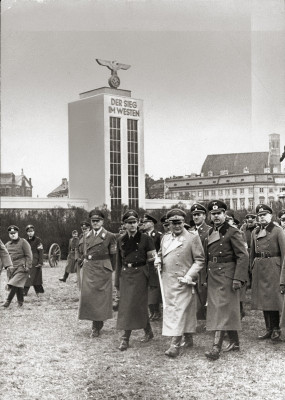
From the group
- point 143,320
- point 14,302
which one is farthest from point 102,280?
point 14,302

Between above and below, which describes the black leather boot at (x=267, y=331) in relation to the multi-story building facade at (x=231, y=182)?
below

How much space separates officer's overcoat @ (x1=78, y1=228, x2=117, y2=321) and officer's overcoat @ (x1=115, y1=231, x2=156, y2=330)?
72 cm

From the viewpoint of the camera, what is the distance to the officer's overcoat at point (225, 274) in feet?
23.6

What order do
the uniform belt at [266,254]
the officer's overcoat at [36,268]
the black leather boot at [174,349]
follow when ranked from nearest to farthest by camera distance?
1. the black leather boot at [174,349]
2. the uniform belt at [266,254]
3. the officer's overcoat at [36,268]

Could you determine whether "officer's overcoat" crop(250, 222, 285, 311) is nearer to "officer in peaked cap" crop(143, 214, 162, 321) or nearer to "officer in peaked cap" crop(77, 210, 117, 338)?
"officer in peaked cap" crop(143, 214, 162, 321)

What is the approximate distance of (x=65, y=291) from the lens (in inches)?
609

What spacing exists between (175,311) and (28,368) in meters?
1.91

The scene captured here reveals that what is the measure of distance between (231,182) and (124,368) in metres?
81.7

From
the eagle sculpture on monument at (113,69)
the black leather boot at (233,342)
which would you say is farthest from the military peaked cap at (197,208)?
the eagle sculpture on monument at (113,69)

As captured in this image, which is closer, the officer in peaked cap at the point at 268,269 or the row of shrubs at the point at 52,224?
the officer in peaked cap at the point at 268,269

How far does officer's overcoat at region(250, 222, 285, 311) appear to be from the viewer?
325 inches

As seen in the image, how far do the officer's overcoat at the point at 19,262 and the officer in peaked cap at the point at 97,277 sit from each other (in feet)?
12.0

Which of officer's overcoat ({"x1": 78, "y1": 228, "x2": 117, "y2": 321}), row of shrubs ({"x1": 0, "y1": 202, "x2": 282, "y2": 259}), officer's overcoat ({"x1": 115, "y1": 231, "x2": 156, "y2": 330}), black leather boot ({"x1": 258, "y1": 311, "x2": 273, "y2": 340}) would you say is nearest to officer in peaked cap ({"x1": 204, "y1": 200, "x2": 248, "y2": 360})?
black leather boot ({"x1": 258, "y1": 311, "x2": 273, "y2": 340})

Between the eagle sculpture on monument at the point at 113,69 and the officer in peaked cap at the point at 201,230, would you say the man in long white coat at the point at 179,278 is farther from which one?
the eagle sculpture on monument at the point at 113,69
